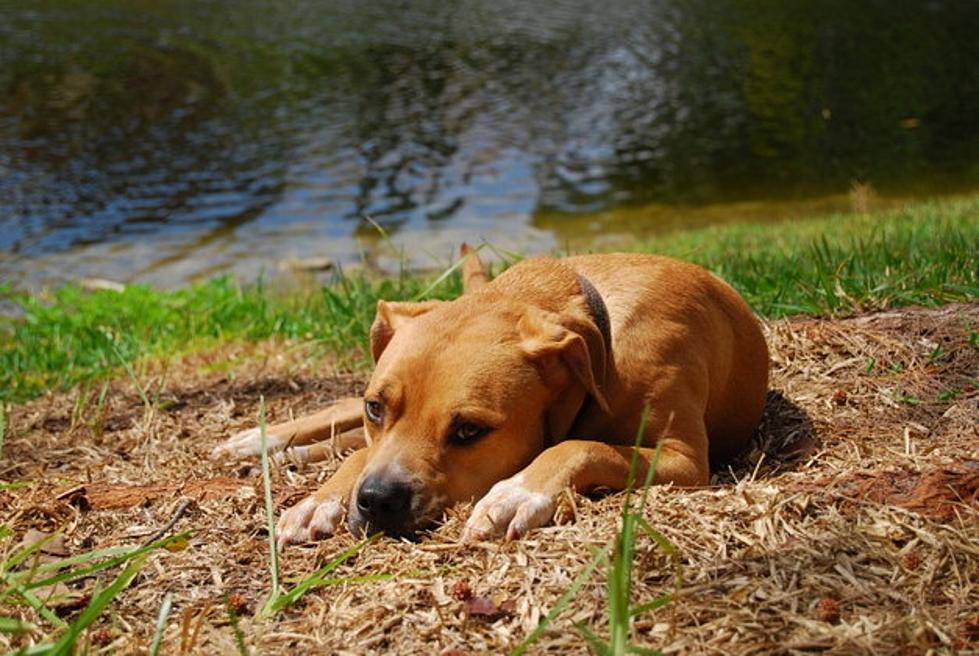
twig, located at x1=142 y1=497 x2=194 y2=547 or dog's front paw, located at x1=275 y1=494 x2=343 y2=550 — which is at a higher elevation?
dog's front paw, located at x1=275 y1=494 x2=343 y2=550

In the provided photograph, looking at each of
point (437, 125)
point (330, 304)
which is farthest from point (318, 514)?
point (437, 125)

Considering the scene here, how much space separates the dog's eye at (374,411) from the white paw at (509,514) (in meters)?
0.51

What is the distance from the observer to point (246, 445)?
16.6 ft

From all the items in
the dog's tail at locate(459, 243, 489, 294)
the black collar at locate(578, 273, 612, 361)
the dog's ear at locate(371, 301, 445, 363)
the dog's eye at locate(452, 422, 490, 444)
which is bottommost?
the dog's tail at locate(459, 243, 489, 294)

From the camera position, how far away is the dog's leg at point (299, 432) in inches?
199

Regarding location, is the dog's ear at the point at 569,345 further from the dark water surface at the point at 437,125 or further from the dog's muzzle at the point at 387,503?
the dark water surface at the point at 437,125

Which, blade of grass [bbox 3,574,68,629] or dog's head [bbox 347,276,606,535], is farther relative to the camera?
dog's head [bbox 347,276,606,535]

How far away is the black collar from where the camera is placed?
4184mm

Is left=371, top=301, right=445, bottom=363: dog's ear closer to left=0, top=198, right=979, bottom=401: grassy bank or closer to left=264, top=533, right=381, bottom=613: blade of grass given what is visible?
left=264, top=533, right=381, bottom=613: blade of grass

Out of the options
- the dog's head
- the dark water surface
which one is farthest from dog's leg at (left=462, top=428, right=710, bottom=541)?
the dark water surface

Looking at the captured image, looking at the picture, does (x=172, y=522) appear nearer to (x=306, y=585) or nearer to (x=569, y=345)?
(x=306, y=585)

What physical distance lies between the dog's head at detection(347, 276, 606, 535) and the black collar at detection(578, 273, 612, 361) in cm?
6

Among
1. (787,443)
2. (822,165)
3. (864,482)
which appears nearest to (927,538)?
(864,482)

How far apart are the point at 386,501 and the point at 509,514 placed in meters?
0.40
